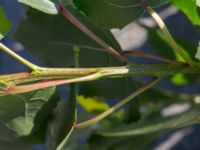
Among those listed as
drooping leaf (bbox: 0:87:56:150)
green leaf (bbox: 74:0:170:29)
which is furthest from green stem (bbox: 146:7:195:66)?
drooping leaf (bbox: 0:87:56:150)

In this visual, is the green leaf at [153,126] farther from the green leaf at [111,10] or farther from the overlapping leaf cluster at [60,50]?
the green leaf at [111,10]

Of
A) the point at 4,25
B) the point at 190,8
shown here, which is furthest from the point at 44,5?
the point at 190,8

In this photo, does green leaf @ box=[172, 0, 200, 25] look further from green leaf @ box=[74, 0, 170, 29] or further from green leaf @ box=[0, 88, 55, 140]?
green leaf @ box=[0, 88, 55, 140]

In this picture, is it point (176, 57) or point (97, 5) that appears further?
point (176, 57)

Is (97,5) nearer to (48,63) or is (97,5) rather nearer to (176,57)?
(48,63)

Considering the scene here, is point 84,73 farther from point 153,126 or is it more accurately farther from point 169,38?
point 153,126

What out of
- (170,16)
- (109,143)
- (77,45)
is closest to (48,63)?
(77,45)

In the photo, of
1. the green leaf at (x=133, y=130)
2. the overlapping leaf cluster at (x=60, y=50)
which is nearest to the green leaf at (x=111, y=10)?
the overlapping leaf cluster at (x=60, y=50)
